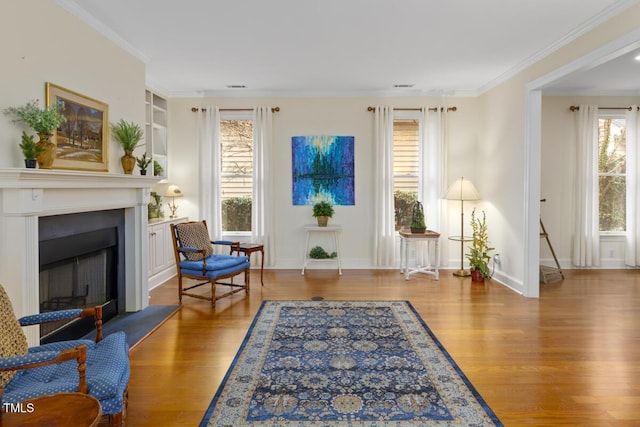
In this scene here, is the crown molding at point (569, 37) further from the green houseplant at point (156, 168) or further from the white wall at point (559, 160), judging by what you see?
the green houseplant at point (156, 168)

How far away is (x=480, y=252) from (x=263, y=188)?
11.6ft

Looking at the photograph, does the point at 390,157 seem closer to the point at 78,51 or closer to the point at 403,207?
the point at 403,207

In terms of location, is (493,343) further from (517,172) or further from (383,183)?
(383,183)

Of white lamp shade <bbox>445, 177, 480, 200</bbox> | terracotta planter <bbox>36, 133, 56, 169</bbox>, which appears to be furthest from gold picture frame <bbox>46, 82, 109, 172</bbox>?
white lamp shade <bbox>445, 177, 480, 200</bbox>

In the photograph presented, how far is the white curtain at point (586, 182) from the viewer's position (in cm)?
651

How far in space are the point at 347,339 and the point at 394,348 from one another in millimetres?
433

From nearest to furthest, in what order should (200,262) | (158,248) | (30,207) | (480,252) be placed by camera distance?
(30,207) → (200,262) → (158,248) → (480,252)

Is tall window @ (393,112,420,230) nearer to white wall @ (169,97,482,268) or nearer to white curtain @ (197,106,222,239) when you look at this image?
white wall @ (169,97,482,268)

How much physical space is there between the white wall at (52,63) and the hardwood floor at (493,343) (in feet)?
5.98

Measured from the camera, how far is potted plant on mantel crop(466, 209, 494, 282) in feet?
19.0

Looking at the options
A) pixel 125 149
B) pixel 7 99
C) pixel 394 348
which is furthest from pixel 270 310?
pixel 7 99

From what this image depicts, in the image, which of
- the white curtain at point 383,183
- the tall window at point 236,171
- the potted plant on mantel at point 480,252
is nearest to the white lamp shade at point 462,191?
the potted plant on mantel at point 480,252

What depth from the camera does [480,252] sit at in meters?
6.09

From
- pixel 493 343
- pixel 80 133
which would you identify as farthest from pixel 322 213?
pixel 80 133
